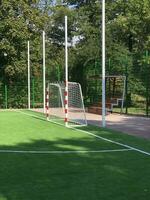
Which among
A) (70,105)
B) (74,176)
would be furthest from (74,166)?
(70,105)

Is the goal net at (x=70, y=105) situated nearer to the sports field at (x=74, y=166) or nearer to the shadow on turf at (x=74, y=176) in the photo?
the sports field at (x=74, y=166)

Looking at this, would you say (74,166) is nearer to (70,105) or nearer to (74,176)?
(74,176)

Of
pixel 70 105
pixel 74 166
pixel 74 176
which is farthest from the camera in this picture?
pixel 70 105

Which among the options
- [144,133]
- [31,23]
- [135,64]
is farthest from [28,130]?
[31,23]

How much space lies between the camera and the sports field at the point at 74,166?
7672mm

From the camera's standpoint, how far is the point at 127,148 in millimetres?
12453

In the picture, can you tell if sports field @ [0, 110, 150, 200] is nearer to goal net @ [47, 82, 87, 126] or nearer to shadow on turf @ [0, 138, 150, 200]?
shadow on turf @ [0, 138, 150, 200]

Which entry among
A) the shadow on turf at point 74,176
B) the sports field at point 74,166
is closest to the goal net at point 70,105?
the sports field at point 74,166

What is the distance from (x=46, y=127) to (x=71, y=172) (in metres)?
9.22

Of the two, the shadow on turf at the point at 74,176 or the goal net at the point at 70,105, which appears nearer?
the shadow on turf at the point at 74,176

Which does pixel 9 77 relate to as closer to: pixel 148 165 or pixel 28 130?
pixel 28 130

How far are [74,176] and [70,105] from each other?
1391 centimetres

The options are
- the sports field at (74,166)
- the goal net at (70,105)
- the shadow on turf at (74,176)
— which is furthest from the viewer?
the goal net at (70,105)

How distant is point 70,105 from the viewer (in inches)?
897
